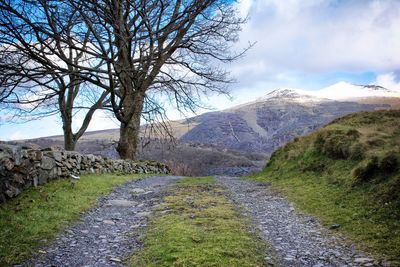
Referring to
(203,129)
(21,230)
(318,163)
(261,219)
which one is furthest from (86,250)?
(203,129)

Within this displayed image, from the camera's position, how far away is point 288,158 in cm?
1538

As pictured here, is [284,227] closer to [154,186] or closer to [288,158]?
[154,186]

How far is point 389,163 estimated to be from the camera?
308 inches

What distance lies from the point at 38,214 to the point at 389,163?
780 centimetres

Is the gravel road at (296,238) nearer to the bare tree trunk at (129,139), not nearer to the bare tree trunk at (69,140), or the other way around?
the bare tree trunk at (129,139)

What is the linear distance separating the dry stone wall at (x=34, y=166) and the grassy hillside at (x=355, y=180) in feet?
22.9

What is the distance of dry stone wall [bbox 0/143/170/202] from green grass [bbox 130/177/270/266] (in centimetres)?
364

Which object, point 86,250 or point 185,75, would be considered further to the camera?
point 185,75

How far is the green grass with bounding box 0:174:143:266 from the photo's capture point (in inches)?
218

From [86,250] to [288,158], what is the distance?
11327mm

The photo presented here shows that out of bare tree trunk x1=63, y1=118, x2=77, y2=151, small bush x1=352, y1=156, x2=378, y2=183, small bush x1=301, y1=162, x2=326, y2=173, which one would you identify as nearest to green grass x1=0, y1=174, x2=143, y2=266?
small bush x1=352, y1=156, x2=378, y2=183

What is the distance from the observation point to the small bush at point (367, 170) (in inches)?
324

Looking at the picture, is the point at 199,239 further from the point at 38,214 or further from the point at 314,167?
the point at 314,167

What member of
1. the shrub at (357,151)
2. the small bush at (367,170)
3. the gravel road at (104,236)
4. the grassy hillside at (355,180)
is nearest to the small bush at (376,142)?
the grassy hillside at (355,180)
